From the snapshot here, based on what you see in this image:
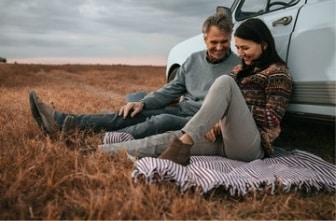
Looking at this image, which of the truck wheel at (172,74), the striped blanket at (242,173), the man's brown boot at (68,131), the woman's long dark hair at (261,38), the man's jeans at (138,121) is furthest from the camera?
the truck wheel at (172,74)

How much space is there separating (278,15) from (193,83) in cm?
106

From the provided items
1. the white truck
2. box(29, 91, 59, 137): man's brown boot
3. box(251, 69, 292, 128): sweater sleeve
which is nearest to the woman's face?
box(251, 69, 292, 128): sweater sleeve

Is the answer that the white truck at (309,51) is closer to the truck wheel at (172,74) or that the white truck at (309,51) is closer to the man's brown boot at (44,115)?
the truck wheel at (172,74)

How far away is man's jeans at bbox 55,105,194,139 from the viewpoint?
13.4ft

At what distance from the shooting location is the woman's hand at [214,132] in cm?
340

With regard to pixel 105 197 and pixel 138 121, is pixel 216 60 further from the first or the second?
pixel 105 197

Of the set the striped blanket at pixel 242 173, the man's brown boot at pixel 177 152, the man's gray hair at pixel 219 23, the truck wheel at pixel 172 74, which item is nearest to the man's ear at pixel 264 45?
the man's gray hair at pixel 219 23

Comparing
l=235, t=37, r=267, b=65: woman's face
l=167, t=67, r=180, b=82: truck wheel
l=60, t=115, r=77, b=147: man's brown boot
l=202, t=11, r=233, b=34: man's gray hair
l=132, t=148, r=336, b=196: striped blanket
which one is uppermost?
l=202, t=11, r=233, b=34: man's gray hair

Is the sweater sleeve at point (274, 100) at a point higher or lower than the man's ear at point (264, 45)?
lower

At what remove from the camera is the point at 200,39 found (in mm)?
5387

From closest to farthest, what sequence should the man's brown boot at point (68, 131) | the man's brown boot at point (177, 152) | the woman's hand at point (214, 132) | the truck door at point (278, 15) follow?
the man's brown boot at point (177, 152) < the woman's hand at point (214, 132) < the man's brown boot at point (68, 131) < the truck door at point (278, 15)

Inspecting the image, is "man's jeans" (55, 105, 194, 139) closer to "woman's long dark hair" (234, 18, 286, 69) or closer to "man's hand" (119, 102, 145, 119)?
"man's hand" (119, 102, 145, 119)

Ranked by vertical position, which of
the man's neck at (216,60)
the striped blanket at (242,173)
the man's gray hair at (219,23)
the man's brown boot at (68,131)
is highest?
the man's gray hair at (219,23)

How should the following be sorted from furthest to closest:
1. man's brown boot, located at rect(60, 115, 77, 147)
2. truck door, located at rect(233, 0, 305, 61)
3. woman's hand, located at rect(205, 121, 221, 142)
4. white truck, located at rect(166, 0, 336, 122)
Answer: truck door, located at rect(233, 0, 305, 61)
man's brown boot, located at rect(60, 115, 77, 147)
white truck, located at rect(166, 0, 336, 122)
woman's hand, located at rect(205, 121, 221, 142)
